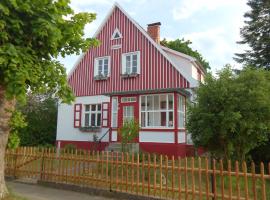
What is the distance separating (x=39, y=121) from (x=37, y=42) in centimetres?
1871

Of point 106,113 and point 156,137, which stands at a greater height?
point 106,113

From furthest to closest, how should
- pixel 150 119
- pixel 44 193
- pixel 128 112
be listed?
1. pixel 128 112
2. pixel 150 119
3. pixel 44 193

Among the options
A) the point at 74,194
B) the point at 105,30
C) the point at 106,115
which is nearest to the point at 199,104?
the point at 74,194

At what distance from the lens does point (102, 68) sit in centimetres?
2184

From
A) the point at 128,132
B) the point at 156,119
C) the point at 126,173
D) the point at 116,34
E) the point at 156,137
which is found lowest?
the point at 126,173

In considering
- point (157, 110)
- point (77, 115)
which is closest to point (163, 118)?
point (157, 110)

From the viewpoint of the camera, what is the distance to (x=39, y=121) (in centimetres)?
2481

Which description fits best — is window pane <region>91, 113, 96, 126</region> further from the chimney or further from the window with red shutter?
the chimney

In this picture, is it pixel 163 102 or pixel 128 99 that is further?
pixel 128 99

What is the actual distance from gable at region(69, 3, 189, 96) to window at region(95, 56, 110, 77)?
1.07 ft

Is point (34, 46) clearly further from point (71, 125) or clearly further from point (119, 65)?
point (71, 125)

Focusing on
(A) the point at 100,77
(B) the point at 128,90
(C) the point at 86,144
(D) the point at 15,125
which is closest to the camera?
(D) the point at 15,125

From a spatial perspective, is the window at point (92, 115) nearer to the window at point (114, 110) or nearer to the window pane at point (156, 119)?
the window at point (114, 110)

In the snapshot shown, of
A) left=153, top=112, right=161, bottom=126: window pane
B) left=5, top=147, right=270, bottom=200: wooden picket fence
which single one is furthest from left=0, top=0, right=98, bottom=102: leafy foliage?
left=153, top=112, right=161, bottom=126: window pane
